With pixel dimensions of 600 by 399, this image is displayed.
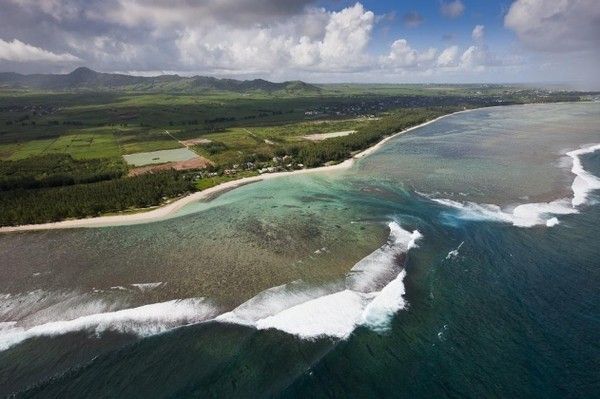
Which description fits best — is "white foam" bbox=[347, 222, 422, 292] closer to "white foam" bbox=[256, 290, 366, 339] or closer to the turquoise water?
the turquoise water

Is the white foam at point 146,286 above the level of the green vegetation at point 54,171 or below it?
above

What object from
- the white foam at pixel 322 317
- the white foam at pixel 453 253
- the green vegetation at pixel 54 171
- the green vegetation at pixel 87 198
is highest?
the white foam at pixel 453 253

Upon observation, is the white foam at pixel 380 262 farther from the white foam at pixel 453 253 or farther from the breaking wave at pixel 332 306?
the white foam at pixel 453 253

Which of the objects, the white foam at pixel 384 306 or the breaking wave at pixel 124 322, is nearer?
the white foam at pixel 384 306

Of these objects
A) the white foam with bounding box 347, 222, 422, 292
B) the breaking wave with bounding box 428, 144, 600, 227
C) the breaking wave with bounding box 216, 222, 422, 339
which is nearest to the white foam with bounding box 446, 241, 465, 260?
the white foam with bounding box 347, 222, 422, 292

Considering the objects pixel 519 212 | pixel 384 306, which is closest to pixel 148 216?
pixel 384 306

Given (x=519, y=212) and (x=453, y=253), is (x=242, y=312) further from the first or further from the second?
(x=519, y=212)

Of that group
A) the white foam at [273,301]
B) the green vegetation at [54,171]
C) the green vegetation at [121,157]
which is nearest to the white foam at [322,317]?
the white foam at [273,301]

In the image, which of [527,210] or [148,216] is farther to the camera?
[148,216]
